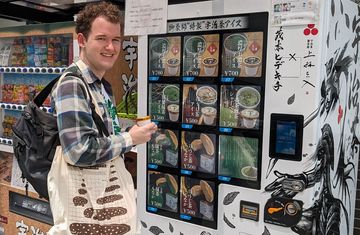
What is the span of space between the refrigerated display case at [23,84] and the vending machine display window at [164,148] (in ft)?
3.88

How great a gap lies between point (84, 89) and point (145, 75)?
0.72 metres

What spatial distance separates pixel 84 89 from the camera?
4.73 feet

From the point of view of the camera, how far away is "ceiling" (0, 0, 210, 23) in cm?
303

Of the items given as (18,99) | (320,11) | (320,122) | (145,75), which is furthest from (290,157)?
(18,99)

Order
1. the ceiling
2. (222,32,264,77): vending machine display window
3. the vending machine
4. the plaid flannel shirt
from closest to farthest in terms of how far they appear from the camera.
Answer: the plaid flannel shirt → the vending machine → (222,32,264,77): vending machine display window → the ceiling

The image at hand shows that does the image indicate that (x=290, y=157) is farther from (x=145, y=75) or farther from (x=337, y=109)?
(x=145, y=75)

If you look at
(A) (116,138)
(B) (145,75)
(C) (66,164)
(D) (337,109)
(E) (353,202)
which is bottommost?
(E) (353,202)

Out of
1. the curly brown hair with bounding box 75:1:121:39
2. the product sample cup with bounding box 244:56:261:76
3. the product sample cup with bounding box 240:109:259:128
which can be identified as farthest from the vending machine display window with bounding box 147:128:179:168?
the curly brown hair with bounding box 75:1:121:39

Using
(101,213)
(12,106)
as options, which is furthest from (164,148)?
(12,106)

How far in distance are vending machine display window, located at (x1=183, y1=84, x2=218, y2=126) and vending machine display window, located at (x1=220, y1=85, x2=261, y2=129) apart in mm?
52

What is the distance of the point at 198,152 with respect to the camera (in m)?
1.99

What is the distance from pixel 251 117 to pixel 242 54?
0.31 metres

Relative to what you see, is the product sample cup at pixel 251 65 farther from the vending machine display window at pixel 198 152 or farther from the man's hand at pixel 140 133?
the man's hand at pixel 140 133

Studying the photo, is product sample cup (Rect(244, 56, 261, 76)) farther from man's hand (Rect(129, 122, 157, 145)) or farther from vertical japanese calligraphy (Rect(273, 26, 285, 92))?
man's hand (Rect(129, 122, 157, 145))
